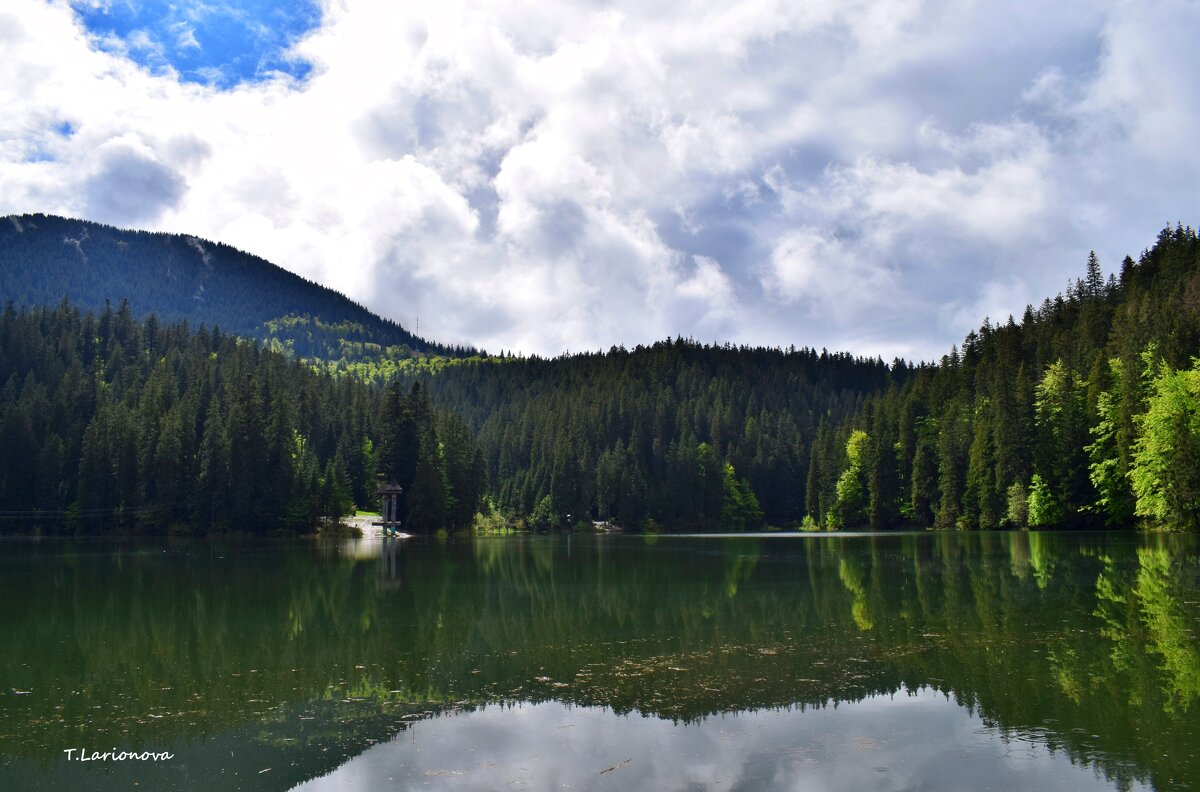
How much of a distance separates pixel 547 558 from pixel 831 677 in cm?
4068

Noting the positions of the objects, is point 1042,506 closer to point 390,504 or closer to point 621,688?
point 390,504

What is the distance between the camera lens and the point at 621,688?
51.0 ft

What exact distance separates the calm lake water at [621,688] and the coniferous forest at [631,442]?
48.5m

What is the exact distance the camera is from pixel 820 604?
86.9ft

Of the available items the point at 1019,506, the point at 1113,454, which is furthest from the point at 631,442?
the point at 1113,454

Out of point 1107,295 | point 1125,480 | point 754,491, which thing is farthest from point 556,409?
point 1125,480

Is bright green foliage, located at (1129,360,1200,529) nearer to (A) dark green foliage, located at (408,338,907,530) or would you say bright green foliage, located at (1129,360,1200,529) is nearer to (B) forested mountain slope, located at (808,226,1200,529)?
(B) forested mountain slope, located at (808,226,1200,529)

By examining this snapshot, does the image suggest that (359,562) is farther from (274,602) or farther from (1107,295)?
(1107,295)

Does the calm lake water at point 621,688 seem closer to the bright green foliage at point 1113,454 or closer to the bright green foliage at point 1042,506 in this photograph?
the bright green foliage at point 1113,454

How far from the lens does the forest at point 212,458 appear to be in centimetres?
10362

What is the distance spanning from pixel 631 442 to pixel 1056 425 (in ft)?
292

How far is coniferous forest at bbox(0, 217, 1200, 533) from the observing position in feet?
248

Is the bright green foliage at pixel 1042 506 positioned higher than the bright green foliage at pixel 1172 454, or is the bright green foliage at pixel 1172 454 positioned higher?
the bright green foliage at pixel 1172 454

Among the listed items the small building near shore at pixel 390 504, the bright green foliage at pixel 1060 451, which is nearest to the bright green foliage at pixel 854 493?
the bright green foliage at pixel 1060 451
